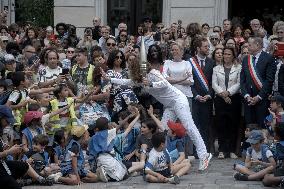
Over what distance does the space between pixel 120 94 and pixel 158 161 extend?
2034 mm

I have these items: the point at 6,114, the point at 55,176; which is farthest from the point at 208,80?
the point at 6,114

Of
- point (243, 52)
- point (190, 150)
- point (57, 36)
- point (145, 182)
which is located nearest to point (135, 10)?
point (57, 36)

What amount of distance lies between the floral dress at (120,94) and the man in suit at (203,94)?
1039 mm

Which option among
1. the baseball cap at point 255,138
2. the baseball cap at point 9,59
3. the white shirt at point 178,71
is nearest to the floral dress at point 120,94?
the white shirt at point 178,71

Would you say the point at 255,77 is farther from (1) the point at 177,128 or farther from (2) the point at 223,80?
(1) the point at 177,128

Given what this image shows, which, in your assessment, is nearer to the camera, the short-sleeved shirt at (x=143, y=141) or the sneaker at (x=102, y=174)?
the sneaker at (x=102, y=174)

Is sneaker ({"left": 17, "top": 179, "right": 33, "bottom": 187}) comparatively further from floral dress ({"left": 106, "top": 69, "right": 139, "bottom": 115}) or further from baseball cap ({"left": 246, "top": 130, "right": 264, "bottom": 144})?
baseball cap ({"left": 246, "top": 130, "right": 264, "bottom": 144})

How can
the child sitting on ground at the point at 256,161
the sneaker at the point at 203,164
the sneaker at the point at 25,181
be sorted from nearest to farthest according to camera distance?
1. the sneaker at the point at 25,181
2. the child sitting on ground at the point at 256,161
3. the sneaker at the point at 203,164

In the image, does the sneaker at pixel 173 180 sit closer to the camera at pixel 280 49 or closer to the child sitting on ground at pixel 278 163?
the child sitting on ground at pixel 278 163

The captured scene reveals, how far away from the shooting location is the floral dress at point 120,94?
45.2 ft

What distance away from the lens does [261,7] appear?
2197 centimetres

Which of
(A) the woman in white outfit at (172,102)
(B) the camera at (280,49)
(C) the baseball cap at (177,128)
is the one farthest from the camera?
(B) the camera at (280,49)

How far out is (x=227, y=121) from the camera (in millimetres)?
14312

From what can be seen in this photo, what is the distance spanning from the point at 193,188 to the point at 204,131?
7.76 feet
